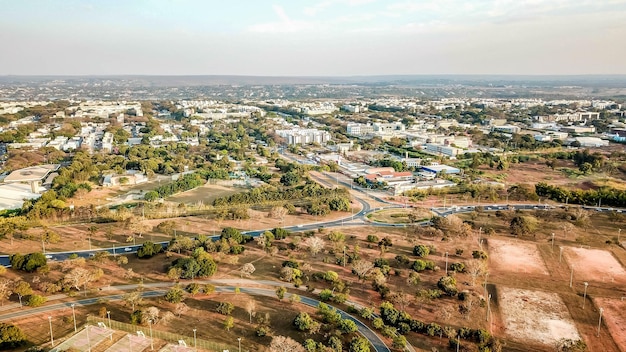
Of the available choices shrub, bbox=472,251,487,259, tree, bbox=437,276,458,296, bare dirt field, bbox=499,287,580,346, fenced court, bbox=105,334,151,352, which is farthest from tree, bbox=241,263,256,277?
shrub, bbox=472,251,487,259

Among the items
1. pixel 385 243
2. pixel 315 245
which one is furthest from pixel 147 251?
pixel 385 243

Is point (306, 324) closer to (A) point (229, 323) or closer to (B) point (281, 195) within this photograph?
(A) point (229, 323)

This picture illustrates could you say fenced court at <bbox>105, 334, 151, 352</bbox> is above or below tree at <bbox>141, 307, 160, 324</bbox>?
below

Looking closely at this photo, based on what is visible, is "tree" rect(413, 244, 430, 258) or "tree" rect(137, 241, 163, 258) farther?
"tree" rect(413, 244, 430, 258)

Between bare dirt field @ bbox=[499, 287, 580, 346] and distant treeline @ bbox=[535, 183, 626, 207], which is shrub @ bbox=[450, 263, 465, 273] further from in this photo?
distant treeline @ bbox=[535, 183, 626, 207]

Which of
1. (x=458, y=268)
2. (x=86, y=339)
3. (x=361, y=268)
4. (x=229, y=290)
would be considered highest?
(x=361, y=268)

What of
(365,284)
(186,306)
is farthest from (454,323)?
(186,306)
